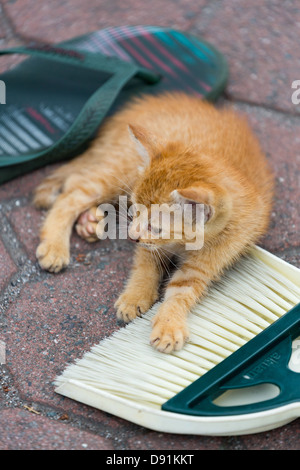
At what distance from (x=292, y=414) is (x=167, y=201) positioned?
0.61m

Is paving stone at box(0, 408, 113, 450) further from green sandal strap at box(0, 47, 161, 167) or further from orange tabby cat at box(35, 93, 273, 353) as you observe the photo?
green sandal strap at box(0, 47, 161, 167)

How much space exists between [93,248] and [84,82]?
2.42 ft

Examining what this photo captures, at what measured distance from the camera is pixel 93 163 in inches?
85.3

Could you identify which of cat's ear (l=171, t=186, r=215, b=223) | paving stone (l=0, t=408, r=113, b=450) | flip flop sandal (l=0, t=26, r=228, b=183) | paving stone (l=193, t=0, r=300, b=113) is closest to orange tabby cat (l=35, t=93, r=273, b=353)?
cat's ear (l=171, t=186, r=215, b=223)

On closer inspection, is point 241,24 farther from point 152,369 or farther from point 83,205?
point 152,369

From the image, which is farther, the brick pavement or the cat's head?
the cat's head

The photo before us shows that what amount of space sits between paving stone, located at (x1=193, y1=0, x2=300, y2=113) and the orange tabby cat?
0.44m

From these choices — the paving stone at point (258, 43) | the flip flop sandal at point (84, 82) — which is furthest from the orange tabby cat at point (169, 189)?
the paving stone at point (258, 43)

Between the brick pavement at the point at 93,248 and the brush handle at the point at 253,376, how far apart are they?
87mm

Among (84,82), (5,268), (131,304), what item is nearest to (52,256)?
A: (5,268)

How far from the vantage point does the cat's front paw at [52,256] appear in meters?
1.87

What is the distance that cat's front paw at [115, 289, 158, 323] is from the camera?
5.64 feet

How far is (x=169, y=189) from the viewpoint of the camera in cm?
163

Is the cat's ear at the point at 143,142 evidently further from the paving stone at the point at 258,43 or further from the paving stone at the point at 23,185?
the paving stone at the point at 258,43
